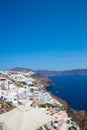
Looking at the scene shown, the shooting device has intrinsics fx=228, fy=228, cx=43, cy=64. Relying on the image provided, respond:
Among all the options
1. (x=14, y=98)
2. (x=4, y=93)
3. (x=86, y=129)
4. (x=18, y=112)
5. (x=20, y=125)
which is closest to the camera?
(x=20, y=125)

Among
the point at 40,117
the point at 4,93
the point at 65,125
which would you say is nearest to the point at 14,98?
the point at 4,93

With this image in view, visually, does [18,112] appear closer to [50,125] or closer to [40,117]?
[40,117]

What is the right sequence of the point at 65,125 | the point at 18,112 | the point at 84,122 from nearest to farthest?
the point at 18,112, the point at 65,125, the point at 84,122

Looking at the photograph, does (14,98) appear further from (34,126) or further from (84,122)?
(34,126)

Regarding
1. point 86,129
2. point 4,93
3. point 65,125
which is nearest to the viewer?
point 65,125

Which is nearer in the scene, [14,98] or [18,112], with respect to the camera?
[18,112]

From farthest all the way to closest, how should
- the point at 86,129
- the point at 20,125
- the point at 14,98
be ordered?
the point at 14,98, the point at 86,129, the point at 20,125

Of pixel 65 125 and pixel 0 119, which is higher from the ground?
pixel 0 119

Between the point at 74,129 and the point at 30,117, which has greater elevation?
the point at 30,117

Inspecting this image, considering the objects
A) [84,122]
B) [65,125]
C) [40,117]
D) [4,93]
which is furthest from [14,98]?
[40,117]
